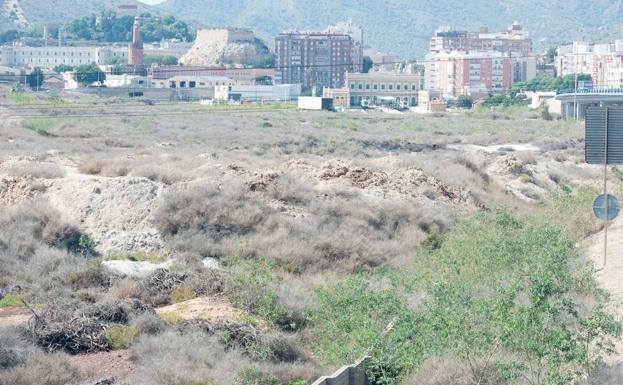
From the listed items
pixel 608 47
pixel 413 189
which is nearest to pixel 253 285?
pixel 413 189

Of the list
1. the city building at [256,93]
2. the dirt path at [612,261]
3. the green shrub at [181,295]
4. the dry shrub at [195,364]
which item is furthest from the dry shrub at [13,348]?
the city building at [256,93]

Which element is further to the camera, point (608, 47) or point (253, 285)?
point (608, 47)

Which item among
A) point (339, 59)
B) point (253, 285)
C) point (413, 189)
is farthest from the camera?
point (339, 59)

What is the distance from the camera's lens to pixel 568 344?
49.5ft

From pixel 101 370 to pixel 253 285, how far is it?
4492 mm

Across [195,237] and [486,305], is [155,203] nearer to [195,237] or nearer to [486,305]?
[195,237]

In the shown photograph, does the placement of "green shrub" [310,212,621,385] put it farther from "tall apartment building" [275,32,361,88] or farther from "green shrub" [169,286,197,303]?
"tall apartment building" [275,32,361,88]

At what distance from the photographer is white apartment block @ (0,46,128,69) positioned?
618 ft

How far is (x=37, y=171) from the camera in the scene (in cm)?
3216

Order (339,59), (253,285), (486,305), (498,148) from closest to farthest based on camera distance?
(486,305), (253,285), (498,148), (339,59)

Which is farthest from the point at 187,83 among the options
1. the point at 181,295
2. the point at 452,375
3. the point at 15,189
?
the point at 452,375

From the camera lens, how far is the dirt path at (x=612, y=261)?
20341 mm

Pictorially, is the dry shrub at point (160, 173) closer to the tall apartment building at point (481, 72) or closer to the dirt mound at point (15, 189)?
the dirt mound at point (15, 189)

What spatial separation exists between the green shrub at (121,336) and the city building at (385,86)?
402ft
